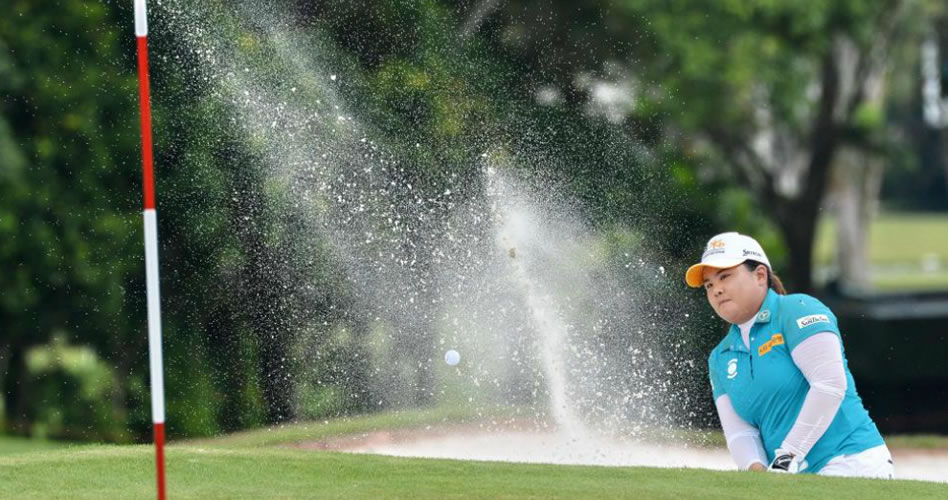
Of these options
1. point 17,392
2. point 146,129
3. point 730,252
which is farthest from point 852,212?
point 146,129

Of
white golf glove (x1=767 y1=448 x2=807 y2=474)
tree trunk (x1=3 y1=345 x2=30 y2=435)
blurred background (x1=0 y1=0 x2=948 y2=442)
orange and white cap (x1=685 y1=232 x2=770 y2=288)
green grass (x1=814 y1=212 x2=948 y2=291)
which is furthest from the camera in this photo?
green grass (x1=814 y1=212 x2=948 y2=291)

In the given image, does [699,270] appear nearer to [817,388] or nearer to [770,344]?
[770,344]

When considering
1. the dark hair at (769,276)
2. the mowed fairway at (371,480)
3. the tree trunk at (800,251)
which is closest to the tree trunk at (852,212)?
the tree trunk at (800,251)

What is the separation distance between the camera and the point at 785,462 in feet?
15.4

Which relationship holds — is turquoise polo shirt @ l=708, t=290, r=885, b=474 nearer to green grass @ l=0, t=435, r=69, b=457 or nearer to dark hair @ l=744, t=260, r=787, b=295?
dark hair @ l=744, t=260, r=787, b=295

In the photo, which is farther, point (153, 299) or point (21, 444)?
point (21, 444)

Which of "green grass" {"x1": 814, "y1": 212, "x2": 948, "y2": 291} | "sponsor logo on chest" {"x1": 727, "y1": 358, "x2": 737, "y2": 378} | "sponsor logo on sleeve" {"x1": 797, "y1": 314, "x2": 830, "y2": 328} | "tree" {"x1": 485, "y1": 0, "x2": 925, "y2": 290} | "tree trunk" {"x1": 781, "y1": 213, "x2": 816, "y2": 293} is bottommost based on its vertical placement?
"sponsor logo on chest" {"x1": 727, "y1": 358, "x2": 737, "y2": 378}

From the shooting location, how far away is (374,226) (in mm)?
9930

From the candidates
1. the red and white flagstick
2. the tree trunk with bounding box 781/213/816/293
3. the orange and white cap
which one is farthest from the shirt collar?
the tree trunk with bounding box 781/213/816/293

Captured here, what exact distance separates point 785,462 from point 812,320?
0.51m

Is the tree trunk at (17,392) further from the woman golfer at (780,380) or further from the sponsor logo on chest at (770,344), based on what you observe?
the sponsor logo on chest at (770,344)

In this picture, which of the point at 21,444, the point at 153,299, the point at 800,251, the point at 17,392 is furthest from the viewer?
the point at 800,251

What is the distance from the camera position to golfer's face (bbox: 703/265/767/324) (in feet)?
15.7

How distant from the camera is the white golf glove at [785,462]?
4.67m
